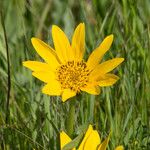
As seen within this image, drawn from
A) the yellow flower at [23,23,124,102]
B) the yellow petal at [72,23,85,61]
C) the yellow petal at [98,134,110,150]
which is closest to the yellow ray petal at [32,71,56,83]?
the yellow flower at [23,23,124,102]

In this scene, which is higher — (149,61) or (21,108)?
(149,61)

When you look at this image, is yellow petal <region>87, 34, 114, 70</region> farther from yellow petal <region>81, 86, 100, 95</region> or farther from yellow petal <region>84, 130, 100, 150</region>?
yellow petal <region>84, 130, 100, 150</region>

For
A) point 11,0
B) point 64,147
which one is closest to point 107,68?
point 64,147

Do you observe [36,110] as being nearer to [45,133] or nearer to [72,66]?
[45,133]

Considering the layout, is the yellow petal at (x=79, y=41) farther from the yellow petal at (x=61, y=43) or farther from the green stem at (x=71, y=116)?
the green stem at (x=71, y=116)

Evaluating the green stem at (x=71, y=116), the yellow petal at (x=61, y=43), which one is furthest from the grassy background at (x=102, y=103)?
the yellow petal at (x=61, y=43)
